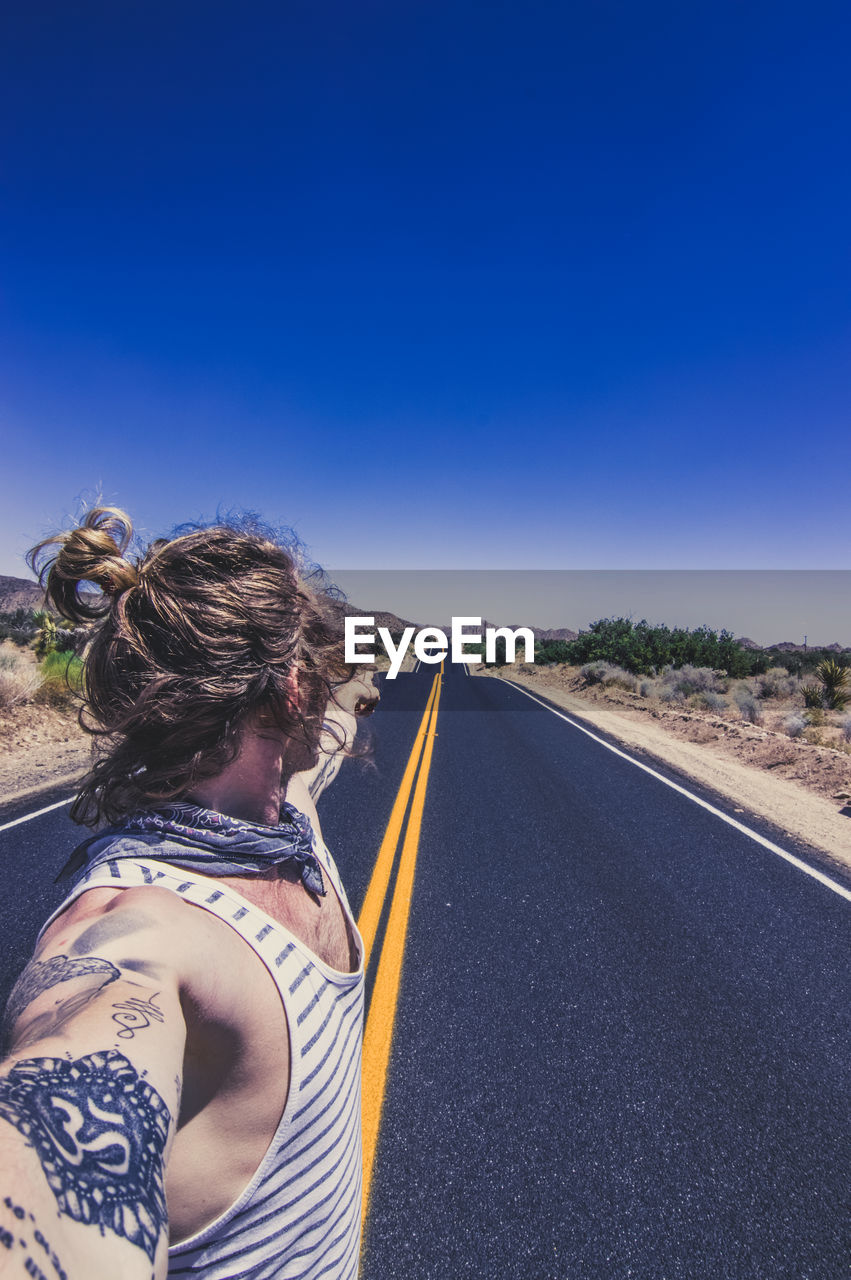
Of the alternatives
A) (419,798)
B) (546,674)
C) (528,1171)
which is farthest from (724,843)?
(546,674)

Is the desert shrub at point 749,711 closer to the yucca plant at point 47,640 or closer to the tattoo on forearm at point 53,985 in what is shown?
the tattoo on forearm at point 53,985

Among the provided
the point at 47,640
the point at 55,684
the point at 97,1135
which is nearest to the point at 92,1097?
the point at 97,1135

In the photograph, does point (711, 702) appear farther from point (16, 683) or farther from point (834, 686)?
point (16, 683)

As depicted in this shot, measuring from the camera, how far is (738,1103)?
8.07 feet

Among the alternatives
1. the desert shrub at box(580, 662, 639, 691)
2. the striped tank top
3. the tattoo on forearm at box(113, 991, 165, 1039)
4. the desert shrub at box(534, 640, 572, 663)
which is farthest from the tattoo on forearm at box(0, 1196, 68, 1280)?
the desert shrub at box(534, 640, 572, 663)

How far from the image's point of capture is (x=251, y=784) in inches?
41.1

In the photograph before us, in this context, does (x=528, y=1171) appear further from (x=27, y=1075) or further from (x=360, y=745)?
(x=27, y=1075)

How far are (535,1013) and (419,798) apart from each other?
151 inches

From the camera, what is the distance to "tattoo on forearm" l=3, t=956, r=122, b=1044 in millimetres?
664

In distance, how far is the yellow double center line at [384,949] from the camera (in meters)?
2.32

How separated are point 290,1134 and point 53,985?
38cm

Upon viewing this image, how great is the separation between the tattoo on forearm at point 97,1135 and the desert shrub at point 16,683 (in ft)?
36.0

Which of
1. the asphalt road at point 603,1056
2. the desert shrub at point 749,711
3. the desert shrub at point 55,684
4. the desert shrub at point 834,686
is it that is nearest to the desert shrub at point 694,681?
the desert shrub at point 834,686

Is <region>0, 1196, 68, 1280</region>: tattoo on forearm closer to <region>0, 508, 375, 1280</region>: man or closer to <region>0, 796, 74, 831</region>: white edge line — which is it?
<region>0, 508, 375, 1280</region>: man
